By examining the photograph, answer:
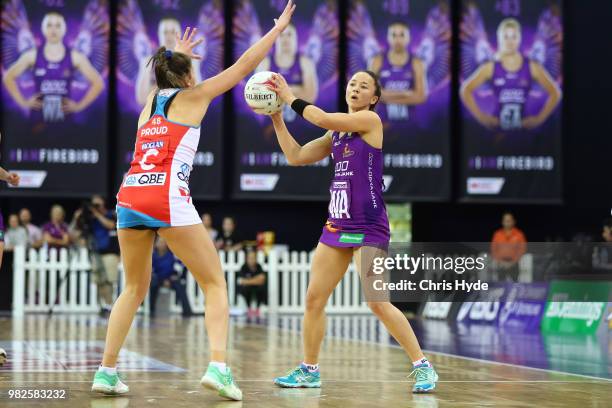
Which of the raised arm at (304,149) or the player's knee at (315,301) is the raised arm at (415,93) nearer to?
the raised arm at (304,149)

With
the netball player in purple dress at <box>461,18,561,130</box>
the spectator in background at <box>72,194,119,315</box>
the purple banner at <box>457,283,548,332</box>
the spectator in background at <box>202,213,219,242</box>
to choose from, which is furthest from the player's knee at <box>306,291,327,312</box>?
the netball player in purple dress at <box>461,18,561,130</box>

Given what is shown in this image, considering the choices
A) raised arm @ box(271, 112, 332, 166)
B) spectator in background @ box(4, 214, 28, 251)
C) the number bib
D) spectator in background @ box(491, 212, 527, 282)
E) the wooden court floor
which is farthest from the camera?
spectator in background @ box(4, 214, 28, 251)

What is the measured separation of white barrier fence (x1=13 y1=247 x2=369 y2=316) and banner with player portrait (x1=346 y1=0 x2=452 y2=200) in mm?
2140

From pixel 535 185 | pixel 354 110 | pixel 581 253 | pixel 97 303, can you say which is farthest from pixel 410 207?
pixel 354 110

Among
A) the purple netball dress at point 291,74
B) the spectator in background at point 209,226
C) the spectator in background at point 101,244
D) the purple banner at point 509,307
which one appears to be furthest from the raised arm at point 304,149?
the purple netball dress at point 291,74

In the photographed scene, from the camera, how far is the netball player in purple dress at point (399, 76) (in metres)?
18.2

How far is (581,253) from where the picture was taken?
16281 mm

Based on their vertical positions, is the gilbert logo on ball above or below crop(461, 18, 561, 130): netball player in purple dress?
below

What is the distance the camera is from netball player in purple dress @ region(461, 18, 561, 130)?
18375mm

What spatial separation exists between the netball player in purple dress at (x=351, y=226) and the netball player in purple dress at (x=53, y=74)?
1173cm

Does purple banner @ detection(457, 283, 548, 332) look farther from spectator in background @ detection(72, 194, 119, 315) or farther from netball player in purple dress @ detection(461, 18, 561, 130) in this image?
spectator in background @ detection(72, 194, 119, 315)

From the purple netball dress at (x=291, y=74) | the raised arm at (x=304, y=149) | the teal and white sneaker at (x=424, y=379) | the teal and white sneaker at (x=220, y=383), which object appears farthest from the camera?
the purple netball dress at (x=291, y=74)

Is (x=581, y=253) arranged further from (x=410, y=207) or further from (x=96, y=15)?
(x=96, y=15)

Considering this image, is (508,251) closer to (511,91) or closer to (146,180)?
(511,91)
